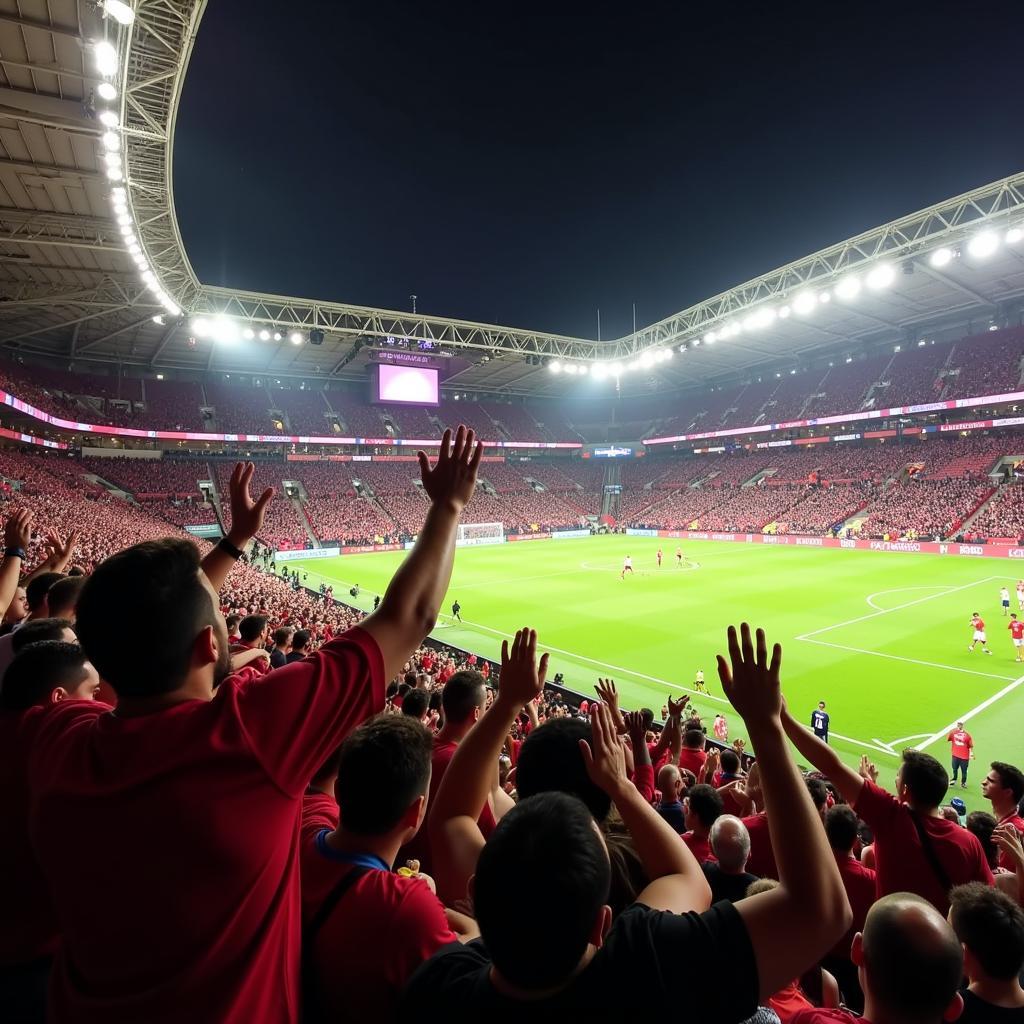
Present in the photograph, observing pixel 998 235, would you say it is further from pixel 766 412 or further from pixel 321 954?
pixel 321 954

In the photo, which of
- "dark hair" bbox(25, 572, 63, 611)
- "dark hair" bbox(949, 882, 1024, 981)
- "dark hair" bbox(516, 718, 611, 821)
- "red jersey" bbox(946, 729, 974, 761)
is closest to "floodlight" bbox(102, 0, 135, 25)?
"dark hair" bbox(25, 572, 63, 611)

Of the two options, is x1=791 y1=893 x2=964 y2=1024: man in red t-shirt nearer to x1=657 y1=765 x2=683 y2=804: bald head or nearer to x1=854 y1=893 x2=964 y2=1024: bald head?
x1=854 y1=893 x2=964 y2=1024: bald head

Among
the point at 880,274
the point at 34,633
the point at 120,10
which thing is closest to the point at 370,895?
the point at 34,633

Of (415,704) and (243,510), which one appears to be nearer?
(243,510)

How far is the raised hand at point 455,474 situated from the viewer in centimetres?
238

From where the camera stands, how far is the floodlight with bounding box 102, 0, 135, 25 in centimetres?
1314

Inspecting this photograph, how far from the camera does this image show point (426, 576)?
6.78ft

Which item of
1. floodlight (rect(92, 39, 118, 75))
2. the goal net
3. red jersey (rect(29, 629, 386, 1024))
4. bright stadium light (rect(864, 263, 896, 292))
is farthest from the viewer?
the goal net

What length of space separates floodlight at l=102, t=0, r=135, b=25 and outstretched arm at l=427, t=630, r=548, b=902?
60.1ft

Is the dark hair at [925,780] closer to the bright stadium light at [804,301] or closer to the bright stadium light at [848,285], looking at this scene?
the bright stadium light at [848,285]

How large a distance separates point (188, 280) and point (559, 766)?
132 feet

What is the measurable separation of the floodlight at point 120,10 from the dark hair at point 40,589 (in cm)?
1466

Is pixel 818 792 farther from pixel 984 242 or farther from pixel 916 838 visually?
pixel 984 242

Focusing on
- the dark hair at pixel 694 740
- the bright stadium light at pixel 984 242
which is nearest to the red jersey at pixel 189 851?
the dark hair at pixel 694 740
